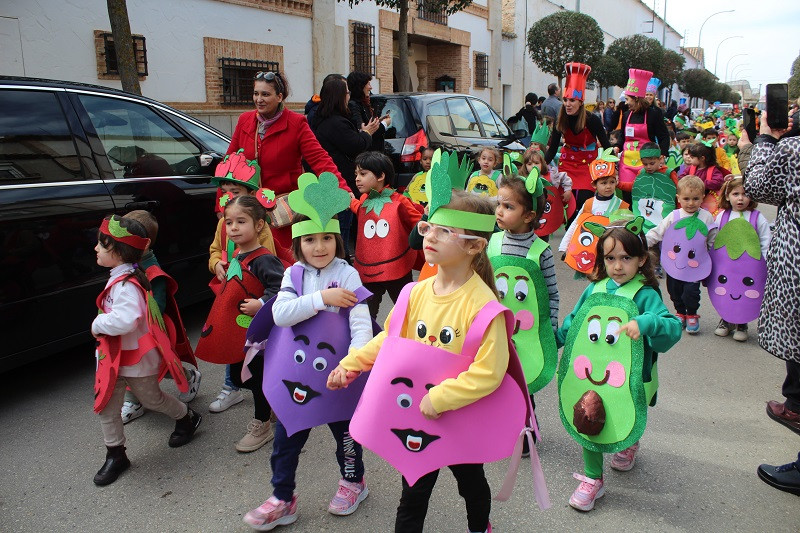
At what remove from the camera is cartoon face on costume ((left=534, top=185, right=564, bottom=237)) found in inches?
259

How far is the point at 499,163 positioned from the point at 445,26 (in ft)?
51.4

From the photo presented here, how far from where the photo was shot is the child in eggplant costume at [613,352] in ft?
9.29

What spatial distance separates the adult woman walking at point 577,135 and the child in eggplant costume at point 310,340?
15.6 ft

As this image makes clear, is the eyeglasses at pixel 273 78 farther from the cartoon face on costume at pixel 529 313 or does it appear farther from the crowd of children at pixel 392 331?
the cartoon face on costume at pixel 529 313

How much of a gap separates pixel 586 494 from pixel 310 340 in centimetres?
138

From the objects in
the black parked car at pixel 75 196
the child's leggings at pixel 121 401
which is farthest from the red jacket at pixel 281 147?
the child's leggings at pixel 121 401

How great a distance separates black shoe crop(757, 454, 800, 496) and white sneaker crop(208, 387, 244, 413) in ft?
9.20

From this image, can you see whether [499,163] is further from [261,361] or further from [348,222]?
[261,361]

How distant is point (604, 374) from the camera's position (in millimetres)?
2918

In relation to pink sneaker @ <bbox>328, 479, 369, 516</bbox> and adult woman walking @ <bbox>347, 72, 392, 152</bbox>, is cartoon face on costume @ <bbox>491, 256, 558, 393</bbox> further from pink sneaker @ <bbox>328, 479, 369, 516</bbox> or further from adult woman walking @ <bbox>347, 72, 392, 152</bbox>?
adult woman walking @ <bbox>347, 72, 392, 152</bbox>

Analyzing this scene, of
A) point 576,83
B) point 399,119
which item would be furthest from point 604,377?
point 399,119

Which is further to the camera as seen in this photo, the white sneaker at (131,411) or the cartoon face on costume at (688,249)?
the cartoon face on costume at (688,249)

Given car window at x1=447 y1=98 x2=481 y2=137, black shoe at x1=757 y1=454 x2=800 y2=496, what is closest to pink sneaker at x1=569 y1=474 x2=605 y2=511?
black shoe at x1=757 y1=454 x2=800 y2=496

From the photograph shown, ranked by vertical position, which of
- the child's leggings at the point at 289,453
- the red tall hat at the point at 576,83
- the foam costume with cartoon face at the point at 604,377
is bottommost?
the child's leggings at the point at 289,453
